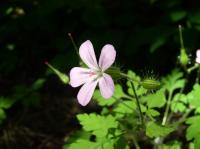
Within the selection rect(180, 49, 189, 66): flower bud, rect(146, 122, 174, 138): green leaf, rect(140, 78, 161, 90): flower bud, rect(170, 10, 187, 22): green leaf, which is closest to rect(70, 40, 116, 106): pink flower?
rect(140, 78, 161, 90): flower bud

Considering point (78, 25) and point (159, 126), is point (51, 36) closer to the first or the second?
point (78, 25)

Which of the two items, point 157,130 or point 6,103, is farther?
point 6,103

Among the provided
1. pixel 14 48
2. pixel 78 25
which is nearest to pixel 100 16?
pixel 78 25

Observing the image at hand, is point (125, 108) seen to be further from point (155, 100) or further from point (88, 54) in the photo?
point (88, 54)

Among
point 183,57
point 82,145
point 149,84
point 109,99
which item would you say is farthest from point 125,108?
point 149,84

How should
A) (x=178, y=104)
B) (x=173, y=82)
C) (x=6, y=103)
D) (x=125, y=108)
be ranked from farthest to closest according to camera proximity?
(x=6, y=103) < (x=173, y=82) < (x=178, y=104) < (x=125, y=108)

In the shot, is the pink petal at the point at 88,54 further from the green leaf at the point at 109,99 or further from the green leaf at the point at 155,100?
the green leaf at the point at 109,99

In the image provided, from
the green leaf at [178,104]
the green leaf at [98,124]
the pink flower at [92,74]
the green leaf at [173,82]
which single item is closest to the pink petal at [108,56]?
the pink flower at [92,74]
